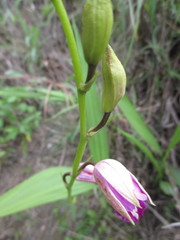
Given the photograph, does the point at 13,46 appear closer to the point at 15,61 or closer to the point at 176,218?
the point at 15,61

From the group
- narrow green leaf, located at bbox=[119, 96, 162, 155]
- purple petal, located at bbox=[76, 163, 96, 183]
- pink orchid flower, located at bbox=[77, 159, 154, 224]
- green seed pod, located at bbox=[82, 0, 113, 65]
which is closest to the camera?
green seed pod, located at bbox=[82, 0, 113, 65]

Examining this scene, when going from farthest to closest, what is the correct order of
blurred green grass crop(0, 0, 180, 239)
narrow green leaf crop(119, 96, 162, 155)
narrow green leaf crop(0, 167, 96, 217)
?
blurred green grass crop(0, 0, 180, 239) → narrow green leaf crop(119, 96, 162, 155) → narrow green leaf crop(0, 167, 96, 217)

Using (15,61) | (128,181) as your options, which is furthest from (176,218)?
(15,61)

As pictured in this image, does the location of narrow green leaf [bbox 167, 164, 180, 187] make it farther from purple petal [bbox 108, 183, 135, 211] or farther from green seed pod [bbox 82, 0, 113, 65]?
green seed pod [bbox 82, 0, 113, 65]

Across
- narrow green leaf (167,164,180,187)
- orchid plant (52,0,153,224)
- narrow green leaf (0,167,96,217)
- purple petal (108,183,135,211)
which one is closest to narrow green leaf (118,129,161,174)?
narrow green leaf (167,164,180,187)

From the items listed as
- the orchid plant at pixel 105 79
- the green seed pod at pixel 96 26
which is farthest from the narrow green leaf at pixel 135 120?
the green seed pod at pixel 96 26

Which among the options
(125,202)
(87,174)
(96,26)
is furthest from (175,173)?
(96,26)
